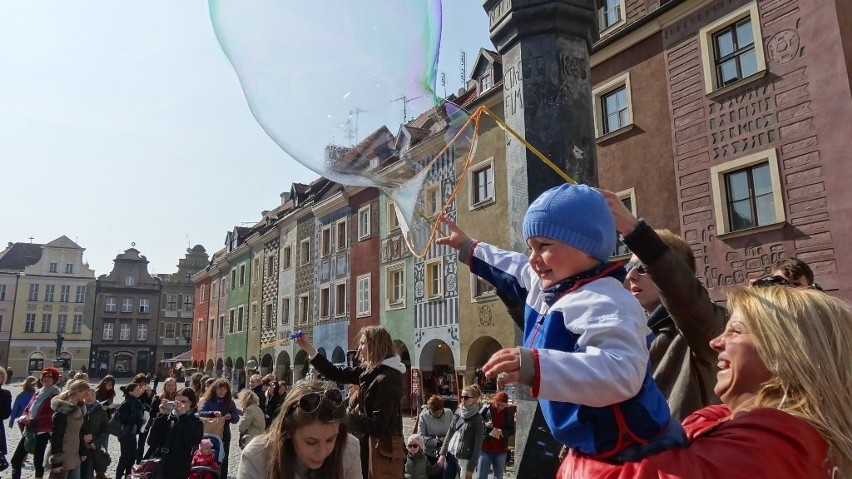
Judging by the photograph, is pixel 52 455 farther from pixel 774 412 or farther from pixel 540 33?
pixel 774 412

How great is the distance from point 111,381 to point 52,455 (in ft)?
8.70

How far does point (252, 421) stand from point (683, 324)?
6.88 metres

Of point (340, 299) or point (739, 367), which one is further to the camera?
point (340, 299)

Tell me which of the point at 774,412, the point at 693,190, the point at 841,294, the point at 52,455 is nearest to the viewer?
the point at 774,412

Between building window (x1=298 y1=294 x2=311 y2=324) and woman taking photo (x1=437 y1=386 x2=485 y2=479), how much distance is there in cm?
2009

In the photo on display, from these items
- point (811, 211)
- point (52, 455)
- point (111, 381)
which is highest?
point (811, 211)

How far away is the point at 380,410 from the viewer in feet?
12.7

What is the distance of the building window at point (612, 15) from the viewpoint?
14125 mm

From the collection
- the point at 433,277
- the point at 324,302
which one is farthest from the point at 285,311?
the point at 433,277

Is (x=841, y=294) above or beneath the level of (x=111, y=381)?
above

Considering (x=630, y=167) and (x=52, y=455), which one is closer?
(x=52, y=455)

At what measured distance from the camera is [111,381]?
9.74 meters

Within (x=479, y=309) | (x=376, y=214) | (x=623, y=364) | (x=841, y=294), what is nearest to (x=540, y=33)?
(x=623, y=364)

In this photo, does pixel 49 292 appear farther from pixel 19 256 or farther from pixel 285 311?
pixel 285 311
